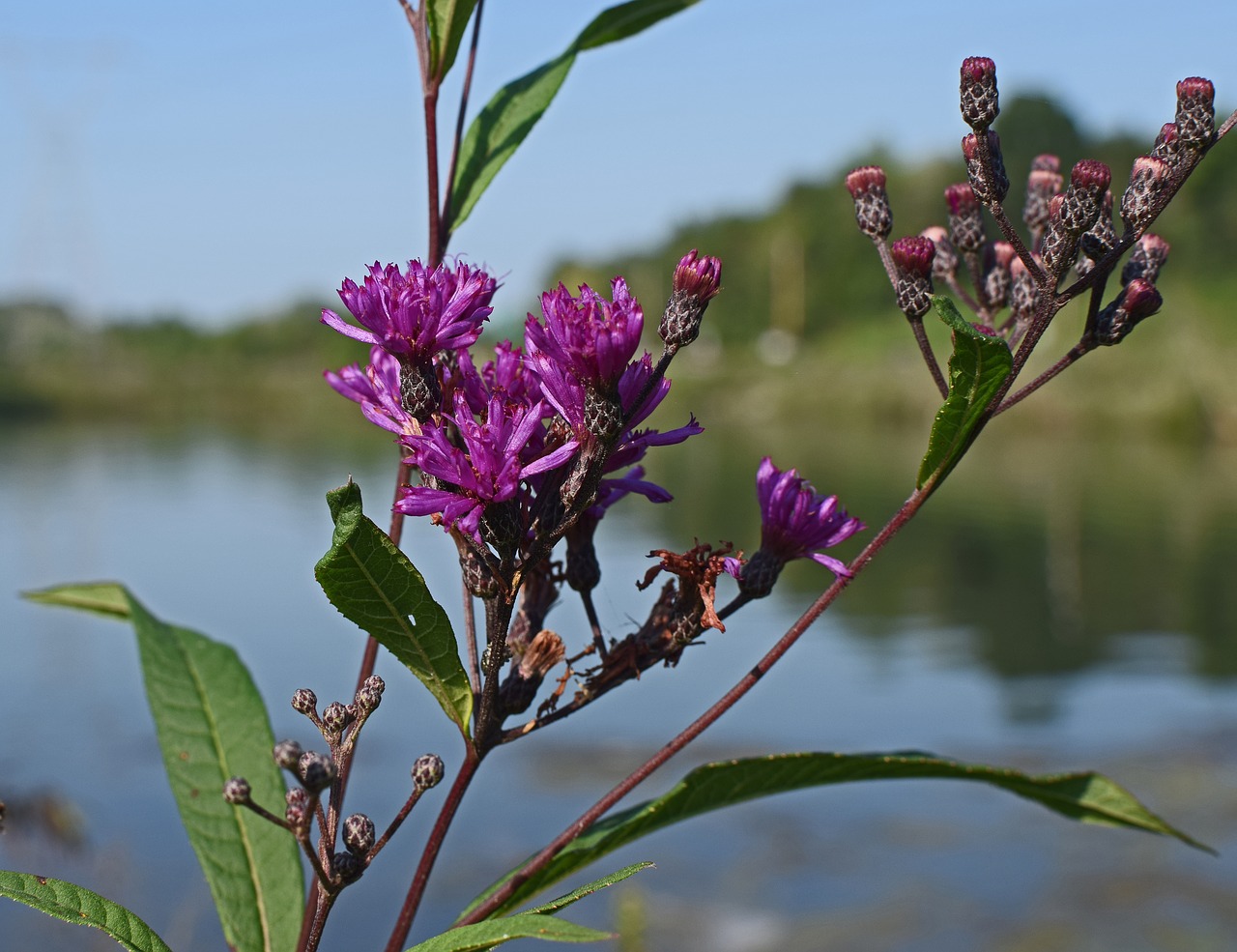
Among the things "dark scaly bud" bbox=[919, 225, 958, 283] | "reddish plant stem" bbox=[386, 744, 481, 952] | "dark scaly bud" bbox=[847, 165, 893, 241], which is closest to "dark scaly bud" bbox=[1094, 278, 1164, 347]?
"dark scaly bud" bbox=[847, 165, 893, 241]

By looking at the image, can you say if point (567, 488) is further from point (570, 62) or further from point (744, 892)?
point (744, 892)

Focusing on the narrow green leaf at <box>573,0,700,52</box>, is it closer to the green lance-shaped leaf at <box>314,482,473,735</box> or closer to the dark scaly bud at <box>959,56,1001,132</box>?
the dark scaly bud at <box>959,56,1001,132</box>

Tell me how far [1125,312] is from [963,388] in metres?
0.29

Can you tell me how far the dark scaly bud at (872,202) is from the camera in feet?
5.46

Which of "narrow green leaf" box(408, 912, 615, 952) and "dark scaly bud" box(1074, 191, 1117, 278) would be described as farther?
"dark scaly bud" box(1074, 191, 1117, 278)

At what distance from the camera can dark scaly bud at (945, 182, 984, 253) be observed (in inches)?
69.4

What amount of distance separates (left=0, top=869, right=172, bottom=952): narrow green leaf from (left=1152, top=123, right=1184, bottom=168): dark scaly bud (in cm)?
131

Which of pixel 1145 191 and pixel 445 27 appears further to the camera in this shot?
pixel 445 27

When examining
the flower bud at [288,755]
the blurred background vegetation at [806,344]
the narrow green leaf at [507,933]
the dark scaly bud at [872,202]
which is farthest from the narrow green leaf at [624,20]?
the blurred background vegetation at [806,344]

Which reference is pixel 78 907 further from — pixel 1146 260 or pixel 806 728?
pixel 806 728

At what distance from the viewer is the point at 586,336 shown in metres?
1.26

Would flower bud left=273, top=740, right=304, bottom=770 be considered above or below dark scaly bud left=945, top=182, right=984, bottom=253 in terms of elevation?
below

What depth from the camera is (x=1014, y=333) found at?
1655mm

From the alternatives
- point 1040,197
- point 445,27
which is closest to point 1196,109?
point 1040,197
